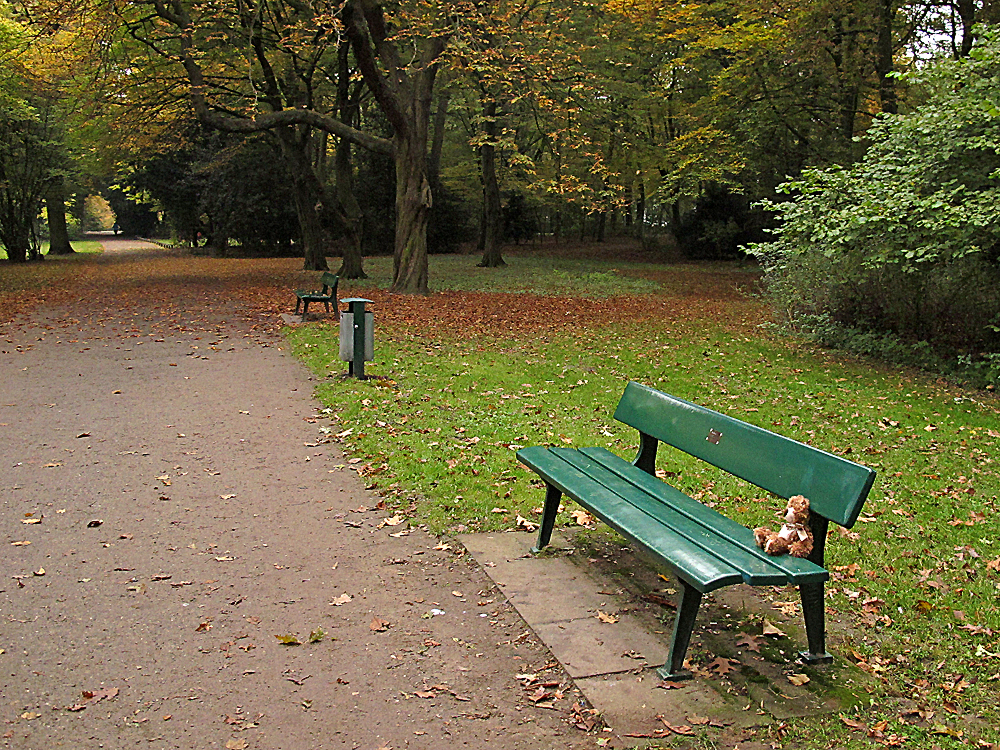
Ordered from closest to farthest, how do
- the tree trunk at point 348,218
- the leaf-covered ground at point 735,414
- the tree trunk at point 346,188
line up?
the leaf-covered ground at point 735,414
the tree trunk at point 346,188
the tree trunk at point 348,218

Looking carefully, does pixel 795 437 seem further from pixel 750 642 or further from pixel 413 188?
pixel 413 188

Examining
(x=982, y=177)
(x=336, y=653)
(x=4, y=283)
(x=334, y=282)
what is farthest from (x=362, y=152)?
(x=336, y=653)

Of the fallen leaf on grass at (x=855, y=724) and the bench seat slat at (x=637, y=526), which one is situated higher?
the bench seat slat at (x=637, y=526)

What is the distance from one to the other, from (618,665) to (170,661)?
194 cm

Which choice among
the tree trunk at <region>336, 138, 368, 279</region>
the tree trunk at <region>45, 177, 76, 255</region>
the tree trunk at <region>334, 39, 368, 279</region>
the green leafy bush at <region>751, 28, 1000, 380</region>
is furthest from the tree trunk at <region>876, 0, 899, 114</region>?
the tree trunk at <region>45, 177, 76, 255</region>

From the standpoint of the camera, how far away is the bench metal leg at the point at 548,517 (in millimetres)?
4914

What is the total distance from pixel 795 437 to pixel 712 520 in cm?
390

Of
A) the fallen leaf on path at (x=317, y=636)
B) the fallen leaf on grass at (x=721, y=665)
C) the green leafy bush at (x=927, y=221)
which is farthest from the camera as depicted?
the green leafy bush at (x=927, y=221)

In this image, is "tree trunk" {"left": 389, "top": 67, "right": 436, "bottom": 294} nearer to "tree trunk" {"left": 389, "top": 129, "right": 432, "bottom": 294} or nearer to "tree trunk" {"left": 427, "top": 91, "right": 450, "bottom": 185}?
"tree trunk" {"left": 389, "top": 129, "right": 432, "bottom": 294}

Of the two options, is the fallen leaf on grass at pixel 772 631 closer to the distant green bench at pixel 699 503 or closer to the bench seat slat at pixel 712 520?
the distant green bench at pixel 699 503

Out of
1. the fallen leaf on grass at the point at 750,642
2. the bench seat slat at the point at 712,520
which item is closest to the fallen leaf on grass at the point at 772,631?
the fallen leaf on grass at the point at 750,642

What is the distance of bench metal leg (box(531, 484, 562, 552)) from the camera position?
193 inches

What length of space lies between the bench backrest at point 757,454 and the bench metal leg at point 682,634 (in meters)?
0.67

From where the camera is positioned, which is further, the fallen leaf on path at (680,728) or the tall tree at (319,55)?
the tall tree at (319,55)
